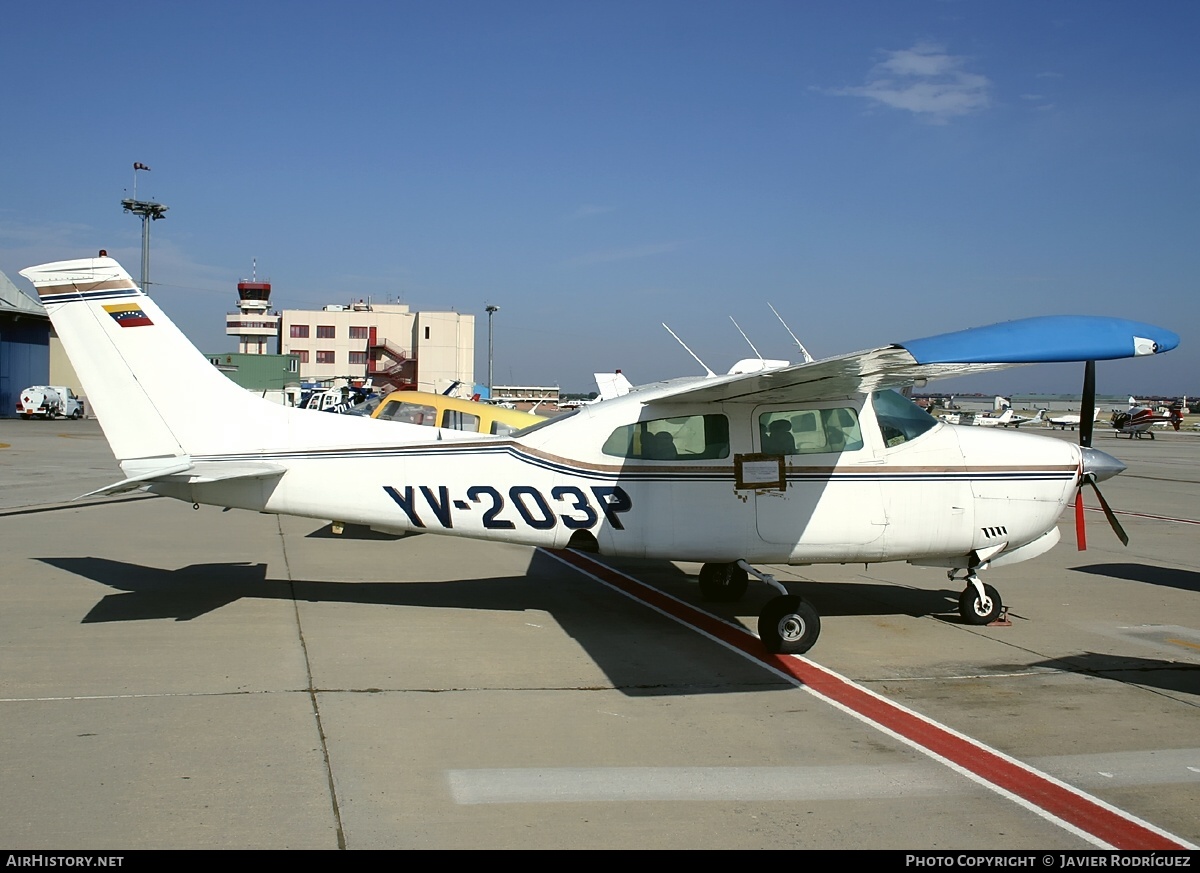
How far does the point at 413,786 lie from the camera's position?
14.7ft

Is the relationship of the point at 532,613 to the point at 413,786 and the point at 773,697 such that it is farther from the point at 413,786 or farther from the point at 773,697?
the point at 413,786

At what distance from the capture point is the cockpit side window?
7.66m

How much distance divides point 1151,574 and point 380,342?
90746mm

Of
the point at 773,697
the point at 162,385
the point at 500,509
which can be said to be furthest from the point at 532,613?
the point at 162,385

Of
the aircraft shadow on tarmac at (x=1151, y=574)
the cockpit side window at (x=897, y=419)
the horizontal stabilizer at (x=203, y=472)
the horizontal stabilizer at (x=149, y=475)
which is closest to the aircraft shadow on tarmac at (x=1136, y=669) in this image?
the cockpit side window at (x=897, y=419)

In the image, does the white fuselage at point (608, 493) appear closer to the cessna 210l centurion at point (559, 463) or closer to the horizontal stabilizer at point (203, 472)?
the cessna 210l centurion at point (559, 463)

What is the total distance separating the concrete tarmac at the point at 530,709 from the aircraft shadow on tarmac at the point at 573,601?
4 cm

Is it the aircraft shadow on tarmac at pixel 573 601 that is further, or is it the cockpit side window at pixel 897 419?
the cockpit side window at pixel 897 419

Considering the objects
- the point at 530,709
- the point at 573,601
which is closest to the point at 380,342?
the point at 573,601

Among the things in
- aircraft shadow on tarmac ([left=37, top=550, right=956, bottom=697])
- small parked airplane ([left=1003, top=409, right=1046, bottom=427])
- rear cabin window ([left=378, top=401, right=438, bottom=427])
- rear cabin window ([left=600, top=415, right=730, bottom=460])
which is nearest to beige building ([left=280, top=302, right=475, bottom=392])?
small parked airplane ([left=1003, top=409, right=1046, bottom=427])

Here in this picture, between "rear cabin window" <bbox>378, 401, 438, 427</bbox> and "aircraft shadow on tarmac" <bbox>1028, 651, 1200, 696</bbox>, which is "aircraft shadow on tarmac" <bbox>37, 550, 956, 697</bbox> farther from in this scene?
"rear cabin window" <bbox>378, 401, 438, 427</bbox>

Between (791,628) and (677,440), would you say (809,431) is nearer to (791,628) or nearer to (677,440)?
(677,440)

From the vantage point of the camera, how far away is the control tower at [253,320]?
113 m

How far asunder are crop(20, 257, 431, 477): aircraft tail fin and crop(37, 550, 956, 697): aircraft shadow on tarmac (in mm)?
1551
